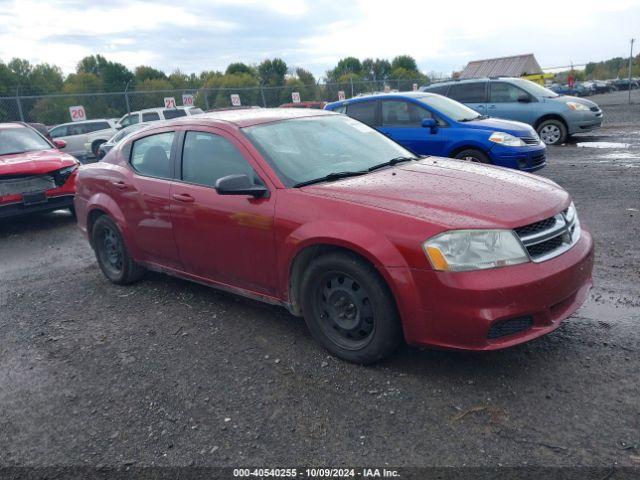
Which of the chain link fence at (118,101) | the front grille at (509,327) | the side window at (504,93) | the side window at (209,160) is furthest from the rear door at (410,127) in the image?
the chain link fence at (118,101)

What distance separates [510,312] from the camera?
295cm

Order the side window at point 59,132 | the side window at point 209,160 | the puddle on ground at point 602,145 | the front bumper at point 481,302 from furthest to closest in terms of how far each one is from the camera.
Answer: the side window at point 59,132 < the puddle on ground at point 602,145 < the side window at point 209,160 < the front bumper at point 481,302

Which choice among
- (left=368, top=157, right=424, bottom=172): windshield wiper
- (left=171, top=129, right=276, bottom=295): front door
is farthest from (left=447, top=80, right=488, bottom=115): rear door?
(left=171, top=129, right=276, bottom=295): front door

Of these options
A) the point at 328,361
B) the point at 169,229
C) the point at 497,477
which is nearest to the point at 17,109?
the point at 169,229

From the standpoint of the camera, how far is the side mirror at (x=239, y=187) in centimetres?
364

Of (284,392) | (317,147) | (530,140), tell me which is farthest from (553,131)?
(284,392)

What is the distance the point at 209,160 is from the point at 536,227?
96.5 inches

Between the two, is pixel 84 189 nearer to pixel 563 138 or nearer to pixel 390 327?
pixel 390 327

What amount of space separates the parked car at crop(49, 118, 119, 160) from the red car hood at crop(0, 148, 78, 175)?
31.8 ft

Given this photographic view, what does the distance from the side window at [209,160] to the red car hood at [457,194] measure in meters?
0.69

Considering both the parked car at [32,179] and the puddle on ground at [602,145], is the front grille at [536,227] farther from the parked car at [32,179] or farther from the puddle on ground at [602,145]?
the puddle on ground at [602,145]

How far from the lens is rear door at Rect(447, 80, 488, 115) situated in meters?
13.5

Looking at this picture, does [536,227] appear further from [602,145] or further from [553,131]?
[602,145]

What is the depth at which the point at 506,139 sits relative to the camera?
27.6 feet
